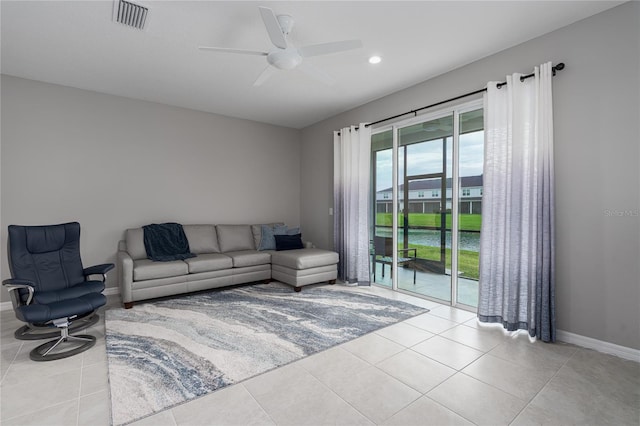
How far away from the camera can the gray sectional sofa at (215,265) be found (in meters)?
3.87

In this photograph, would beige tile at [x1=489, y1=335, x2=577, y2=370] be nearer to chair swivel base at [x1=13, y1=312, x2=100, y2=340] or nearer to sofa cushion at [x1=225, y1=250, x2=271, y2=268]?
sofa cushion at [x1=225, y1=250, x2=271, y2=268]

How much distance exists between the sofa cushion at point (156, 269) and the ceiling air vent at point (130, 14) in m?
2.67

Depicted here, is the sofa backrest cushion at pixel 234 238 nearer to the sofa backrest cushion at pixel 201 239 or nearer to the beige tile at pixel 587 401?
the sofa backrest cushion at pixel 201 239

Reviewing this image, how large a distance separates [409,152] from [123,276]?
409 centimetres

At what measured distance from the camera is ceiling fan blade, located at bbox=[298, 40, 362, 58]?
8.27 ft

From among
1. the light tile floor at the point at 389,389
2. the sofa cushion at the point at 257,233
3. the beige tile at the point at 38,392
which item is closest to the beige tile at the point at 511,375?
the light tile floor at the point at 389,389

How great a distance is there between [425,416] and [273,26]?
112 inches

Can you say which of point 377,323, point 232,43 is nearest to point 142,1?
point 232,43

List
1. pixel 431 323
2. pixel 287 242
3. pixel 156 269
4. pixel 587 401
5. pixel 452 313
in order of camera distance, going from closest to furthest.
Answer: pixel 587 401
pixel 431 323
pixel 452 313
pixel 156 269
pixel 287 242

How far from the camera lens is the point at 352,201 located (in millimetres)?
4984

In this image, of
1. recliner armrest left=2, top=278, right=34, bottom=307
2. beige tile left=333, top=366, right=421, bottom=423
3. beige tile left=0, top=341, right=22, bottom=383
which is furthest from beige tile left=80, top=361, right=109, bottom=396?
beige tile left=333, top=366, right=421, bottom=423

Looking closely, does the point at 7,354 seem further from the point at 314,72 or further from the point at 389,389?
the point at 314,72

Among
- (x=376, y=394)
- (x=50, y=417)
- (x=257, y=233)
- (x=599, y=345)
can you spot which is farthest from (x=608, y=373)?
(x=257, y=233)

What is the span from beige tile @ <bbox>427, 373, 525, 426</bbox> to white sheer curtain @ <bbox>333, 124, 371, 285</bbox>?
2.69 m
